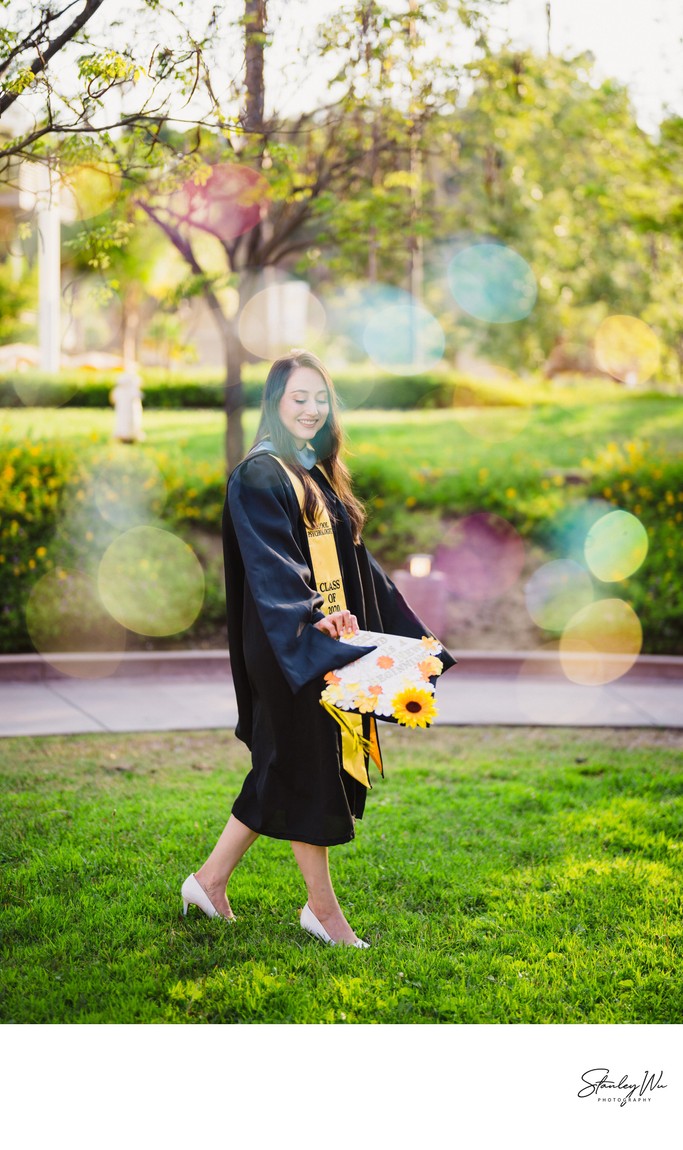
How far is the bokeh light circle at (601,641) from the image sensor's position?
7.56m

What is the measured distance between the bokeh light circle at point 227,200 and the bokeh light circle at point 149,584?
246 centimetres

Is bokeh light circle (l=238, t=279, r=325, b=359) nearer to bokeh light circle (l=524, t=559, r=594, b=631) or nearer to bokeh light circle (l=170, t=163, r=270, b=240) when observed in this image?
bokeh light circle (l=524, t=559, r=594, b=631)

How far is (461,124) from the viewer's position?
7719 millimetres

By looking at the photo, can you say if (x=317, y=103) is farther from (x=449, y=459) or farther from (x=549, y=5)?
(x=449, y=459)

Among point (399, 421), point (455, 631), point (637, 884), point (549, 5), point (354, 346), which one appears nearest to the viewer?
point (637, 884)

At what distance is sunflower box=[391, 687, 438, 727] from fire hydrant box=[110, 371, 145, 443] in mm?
8469

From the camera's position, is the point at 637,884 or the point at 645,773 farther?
the point at 645,773

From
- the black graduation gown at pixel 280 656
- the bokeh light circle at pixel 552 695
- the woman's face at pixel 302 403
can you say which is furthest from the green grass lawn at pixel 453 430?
the black graduation gown at pixel 280 656

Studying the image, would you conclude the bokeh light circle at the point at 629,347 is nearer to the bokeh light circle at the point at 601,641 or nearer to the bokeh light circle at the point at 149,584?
the bokeh light circle at the point at 601,641

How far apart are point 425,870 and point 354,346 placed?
32539mm

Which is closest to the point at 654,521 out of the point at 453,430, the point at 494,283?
the point at 453,430

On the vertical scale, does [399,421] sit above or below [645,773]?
above

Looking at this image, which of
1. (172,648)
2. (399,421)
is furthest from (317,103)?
(399,421)

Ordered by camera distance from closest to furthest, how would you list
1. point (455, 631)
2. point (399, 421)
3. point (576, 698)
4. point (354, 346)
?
point (576, 698) < point (455, 631) < point (399, 421) < point (354, 346)
